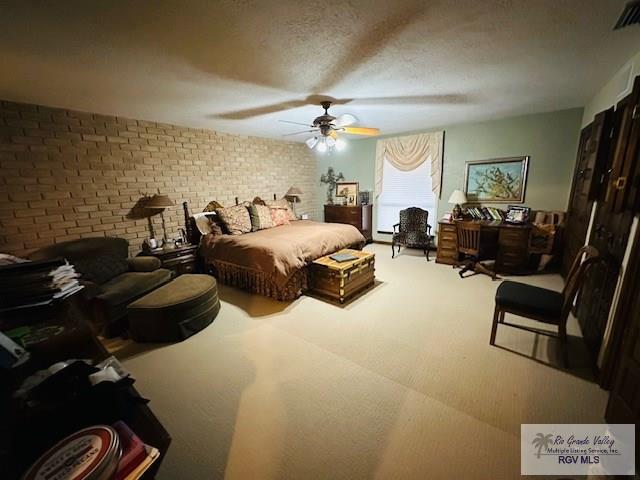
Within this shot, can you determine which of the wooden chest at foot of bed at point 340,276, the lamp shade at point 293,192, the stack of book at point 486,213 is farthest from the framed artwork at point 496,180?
the lamp shade at point 293,192

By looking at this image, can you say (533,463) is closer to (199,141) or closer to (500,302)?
(500,302)


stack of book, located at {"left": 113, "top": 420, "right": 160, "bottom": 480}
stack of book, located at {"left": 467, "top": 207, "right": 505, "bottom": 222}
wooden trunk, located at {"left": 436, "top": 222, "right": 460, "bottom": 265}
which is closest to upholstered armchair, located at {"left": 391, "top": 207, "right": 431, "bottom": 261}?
wooden trunk, located at {"left": 436, "top": 222, "right": 460, "bottom": 265}

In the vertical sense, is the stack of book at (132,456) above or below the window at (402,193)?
below

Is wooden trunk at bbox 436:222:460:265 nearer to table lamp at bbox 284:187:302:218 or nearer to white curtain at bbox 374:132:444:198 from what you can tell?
white curtain at bbox 374:132:444:198

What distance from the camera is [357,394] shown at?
72.4 inches

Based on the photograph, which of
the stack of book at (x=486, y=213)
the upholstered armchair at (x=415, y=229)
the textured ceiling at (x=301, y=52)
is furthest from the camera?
the upholstered armchair at (x=415, y=229)

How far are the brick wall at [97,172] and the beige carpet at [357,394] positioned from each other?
6.33 feet

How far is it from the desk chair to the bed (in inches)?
66.9

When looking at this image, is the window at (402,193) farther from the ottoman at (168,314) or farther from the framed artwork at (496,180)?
the ottoman at (168,314)

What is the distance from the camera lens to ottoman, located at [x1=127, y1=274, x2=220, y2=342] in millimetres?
2422

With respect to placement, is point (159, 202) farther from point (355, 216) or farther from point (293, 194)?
point (355, 216)

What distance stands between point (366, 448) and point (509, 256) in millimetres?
3691

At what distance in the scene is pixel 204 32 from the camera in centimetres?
159

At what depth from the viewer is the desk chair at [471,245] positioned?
392cm
